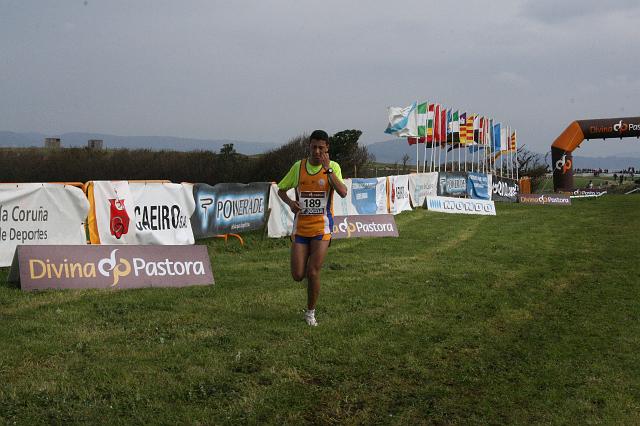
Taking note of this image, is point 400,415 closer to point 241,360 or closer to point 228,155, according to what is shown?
point 241,360

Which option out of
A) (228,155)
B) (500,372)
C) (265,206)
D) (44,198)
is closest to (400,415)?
(500,372)

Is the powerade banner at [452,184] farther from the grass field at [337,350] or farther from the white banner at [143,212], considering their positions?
the grass field at [337,350]

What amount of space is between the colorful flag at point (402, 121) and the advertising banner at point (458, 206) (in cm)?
552

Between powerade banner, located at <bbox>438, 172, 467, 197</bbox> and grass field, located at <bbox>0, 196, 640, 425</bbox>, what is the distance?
2097cm

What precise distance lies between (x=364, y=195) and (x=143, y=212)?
1028 cm

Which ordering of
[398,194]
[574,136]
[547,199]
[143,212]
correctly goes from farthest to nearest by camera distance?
→ 1. [574,136]
2. [547,199]
3. [398,194]
4. [143,212]

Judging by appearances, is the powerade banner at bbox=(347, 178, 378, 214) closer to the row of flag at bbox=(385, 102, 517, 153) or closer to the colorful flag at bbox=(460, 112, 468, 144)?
the row of flag at bbox=(385, 102, 517, 153)

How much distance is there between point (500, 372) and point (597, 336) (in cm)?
188

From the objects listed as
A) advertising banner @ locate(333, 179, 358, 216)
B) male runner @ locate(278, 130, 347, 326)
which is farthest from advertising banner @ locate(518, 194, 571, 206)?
male runner @ locate(278, 130, 347, 326)

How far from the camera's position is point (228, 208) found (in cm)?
1480

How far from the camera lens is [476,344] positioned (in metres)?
6.39

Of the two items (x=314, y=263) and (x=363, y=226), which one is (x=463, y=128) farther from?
(x=314, y=263)

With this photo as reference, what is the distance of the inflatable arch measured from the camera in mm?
40094

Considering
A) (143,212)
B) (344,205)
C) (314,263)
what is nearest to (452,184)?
(344,205)
